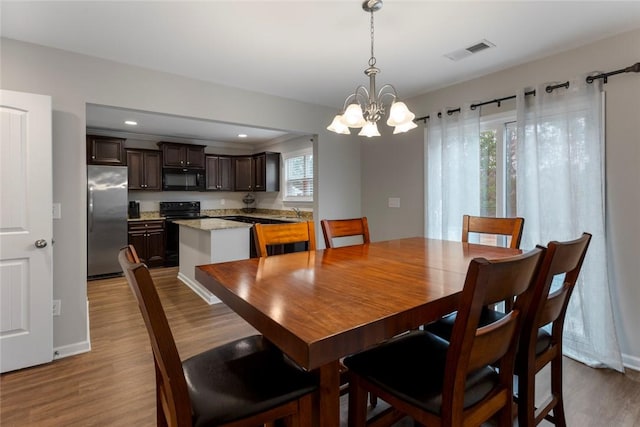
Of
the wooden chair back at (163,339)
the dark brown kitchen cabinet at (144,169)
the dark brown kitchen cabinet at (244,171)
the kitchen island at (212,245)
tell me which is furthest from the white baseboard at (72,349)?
the dark brown kitchen cabinet at (244,171)

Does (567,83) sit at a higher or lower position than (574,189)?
higher

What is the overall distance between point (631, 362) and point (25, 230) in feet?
14.5

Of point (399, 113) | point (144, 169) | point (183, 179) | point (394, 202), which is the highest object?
point (144, 169)

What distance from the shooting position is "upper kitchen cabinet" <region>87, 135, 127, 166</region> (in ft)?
16.4

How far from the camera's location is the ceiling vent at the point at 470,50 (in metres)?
2.48

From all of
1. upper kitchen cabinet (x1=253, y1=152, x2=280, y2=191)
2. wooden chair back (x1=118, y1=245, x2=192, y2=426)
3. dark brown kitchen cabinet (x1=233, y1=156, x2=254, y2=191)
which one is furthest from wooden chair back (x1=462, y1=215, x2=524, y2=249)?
dark brown kitchen cabinet (x1=233, y1=156, x2=254, y2=191)

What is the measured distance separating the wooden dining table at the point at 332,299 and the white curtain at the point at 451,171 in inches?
58.5

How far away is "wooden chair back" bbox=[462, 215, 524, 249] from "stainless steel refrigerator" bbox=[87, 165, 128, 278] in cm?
487

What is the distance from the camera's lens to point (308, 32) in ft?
7.53

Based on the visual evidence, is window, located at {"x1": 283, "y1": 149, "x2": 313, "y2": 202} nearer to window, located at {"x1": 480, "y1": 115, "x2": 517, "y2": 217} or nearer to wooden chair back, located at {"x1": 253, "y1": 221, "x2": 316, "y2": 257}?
window, located at {"x1": 480, "y1": 115, "x2": 517, "y2": 217}

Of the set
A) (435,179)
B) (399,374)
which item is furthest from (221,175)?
(399,374)

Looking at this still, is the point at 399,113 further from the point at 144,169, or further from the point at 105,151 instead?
the point at 144,169

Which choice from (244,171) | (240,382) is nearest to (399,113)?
(240,382)

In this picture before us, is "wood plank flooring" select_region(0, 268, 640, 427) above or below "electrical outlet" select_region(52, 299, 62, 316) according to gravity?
below
